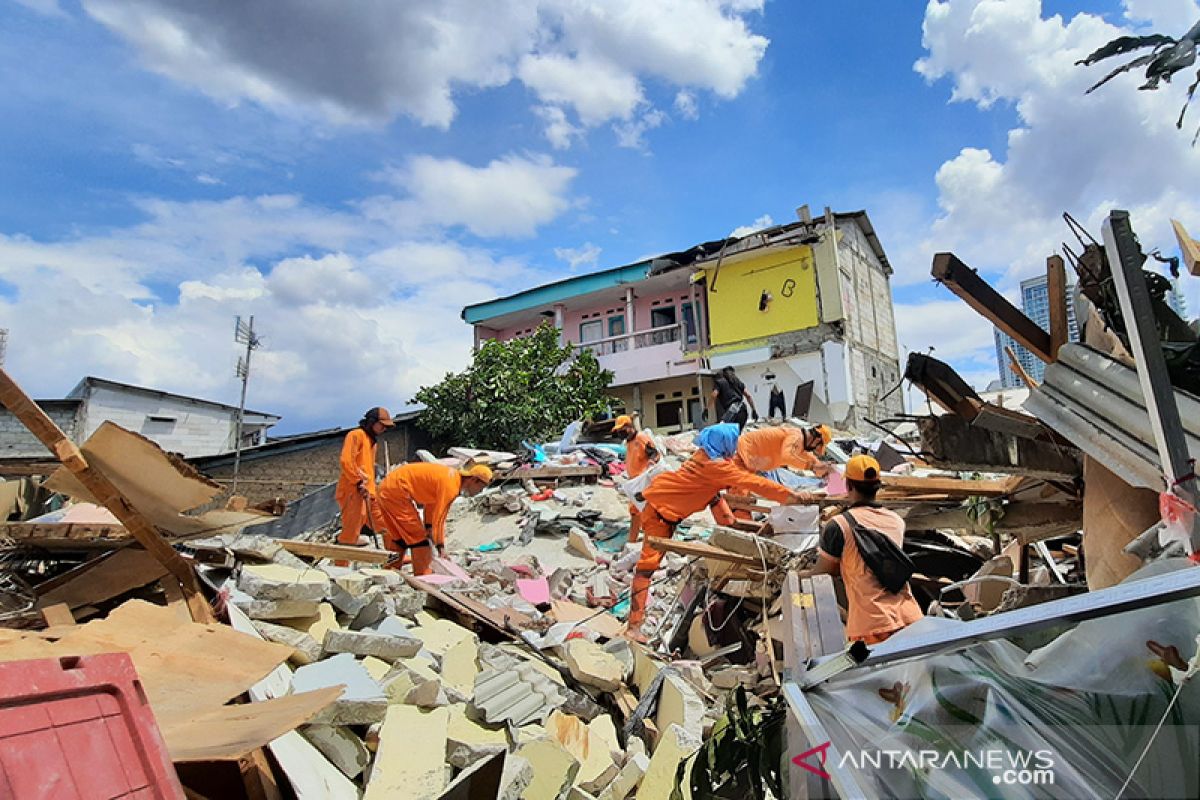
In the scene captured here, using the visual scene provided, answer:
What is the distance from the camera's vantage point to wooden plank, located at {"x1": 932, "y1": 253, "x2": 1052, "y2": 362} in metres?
2.27

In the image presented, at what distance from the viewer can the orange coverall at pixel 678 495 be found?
A: 5.23 metres

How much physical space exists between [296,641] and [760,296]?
1563cm

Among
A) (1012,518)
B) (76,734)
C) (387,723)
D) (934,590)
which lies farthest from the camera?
(934,590)

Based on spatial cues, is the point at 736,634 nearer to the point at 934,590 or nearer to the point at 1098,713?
the point at 934,590

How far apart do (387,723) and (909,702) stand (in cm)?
204

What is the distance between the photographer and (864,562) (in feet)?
9.86

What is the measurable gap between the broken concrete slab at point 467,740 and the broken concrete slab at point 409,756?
6 cm

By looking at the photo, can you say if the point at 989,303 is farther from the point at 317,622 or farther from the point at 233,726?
the point at 317,622

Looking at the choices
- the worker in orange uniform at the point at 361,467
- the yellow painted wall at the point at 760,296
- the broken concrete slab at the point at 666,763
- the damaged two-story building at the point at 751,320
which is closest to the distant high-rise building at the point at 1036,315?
the broken concrete slab at the point at 666,763

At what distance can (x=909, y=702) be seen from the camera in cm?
128

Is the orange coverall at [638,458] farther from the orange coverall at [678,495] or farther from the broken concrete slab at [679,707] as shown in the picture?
the broken concrete slab at [679,707]

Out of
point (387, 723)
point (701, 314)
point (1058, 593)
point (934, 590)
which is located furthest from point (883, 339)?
point (387, 723)

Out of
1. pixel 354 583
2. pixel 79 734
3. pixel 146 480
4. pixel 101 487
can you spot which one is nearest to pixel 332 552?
pixel 354 583

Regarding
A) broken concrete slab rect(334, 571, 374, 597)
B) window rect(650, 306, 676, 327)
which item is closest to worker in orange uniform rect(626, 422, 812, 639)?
broken concrete slab rect(334, 571, 374, 597)
